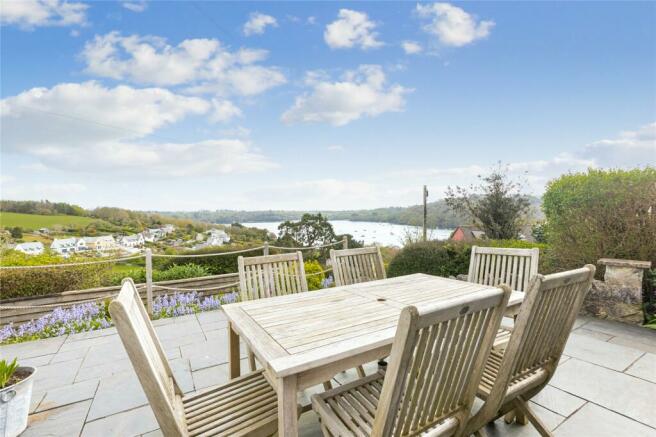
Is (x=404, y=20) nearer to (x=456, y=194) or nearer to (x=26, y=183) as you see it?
(x=456, y=194)

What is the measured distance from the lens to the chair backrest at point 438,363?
0.93 m

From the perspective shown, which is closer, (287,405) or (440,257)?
(287,405)

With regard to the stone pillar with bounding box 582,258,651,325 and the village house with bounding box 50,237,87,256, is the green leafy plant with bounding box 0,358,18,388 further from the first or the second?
the stone pillar with bounding box 582,258,651,325

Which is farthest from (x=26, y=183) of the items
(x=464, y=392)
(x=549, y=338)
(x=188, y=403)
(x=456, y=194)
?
(x=456, y=194)

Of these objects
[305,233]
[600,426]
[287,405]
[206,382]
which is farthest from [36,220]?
[600,426]

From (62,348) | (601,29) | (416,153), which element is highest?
(601,29)

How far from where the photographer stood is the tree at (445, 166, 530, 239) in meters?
7.71

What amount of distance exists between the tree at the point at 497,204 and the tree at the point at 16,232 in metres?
9.11

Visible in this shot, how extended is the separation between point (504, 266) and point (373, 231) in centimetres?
457

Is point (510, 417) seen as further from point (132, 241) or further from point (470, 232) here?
point (470, 232)

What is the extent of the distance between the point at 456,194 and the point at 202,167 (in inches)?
260

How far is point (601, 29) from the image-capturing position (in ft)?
17.8

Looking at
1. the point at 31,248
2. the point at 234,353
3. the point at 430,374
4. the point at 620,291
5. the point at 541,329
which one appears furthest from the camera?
the point at 31,248

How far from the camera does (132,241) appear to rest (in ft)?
18.2
